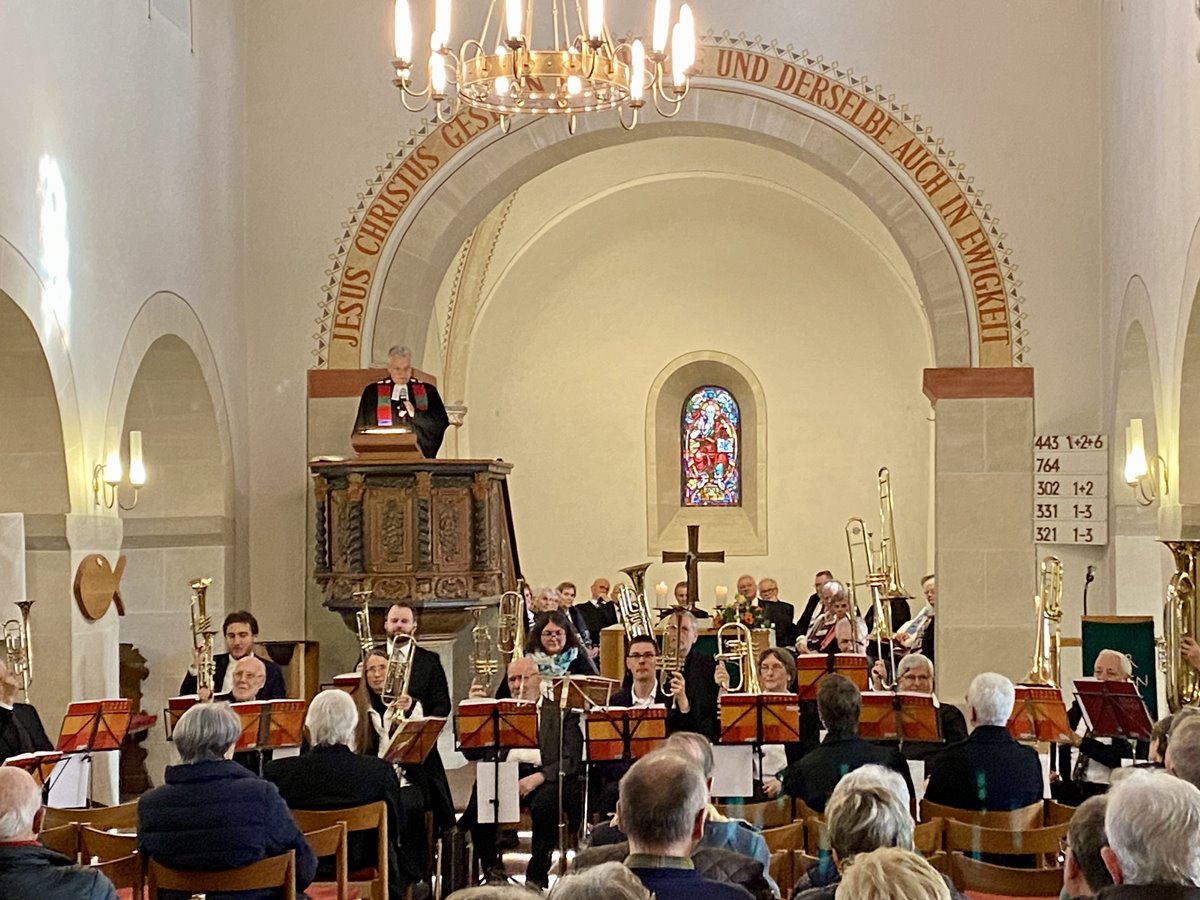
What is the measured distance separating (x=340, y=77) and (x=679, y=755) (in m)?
9.56

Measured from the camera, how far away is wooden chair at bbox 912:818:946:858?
19.1ft

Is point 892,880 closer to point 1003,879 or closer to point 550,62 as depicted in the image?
point 1003,879

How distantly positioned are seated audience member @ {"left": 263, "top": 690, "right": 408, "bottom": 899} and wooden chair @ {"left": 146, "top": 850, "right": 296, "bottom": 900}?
1086mm

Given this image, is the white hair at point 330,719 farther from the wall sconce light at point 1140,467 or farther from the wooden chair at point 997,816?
the wall sconce light at point 1140,467

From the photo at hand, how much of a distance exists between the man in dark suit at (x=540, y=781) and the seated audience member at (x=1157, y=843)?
463 centimetres

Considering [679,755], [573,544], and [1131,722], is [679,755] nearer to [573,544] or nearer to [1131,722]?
[1131,722]

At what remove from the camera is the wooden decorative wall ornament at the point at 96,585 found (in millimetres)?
9828

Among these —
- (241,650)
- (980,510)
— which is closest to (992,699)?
(241,650)

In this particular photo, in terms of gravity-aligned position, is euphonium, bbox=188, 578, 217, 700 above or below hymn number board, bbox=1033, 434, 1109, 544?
below

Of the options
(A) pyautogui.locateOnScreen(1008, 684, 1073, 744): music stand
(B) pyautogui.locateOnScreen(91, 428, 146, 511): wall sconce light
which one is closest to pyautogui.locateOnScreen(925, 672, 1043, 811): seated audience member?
(A) pyautogui.locateOnScreen(1008, 684, 1073, 744): music stand

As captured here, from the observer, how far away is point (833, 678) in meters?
7.01

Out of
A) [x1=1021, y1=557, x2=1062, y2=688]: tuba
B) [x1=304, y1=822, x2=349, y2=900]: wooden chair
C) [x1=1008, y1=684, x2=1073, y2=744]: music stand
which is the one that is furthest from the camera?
[x1=1021, y1=557, x2=1062, y2=688]: tuba

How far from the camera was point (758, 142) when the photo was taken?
13.1 metres

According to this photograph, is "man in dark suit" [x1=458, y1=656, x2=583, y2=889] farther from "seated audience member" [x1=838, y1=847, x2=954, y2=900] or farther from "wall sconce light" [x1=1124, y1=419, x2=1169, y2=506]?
"seated audience member" [x1=838, y1=847, x2=954, y2=900]
